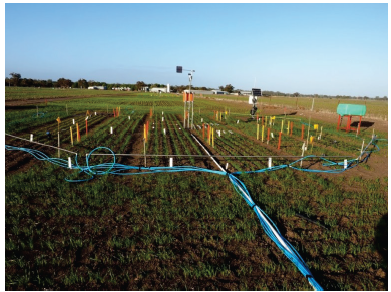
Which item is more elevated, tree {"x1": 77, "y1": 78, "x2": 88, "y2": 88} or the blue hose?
tree {"x1": 77, "y1": 78, "x2": 88, "y2": 88}

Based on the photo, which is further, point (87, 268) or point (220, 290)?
point (87, 268)

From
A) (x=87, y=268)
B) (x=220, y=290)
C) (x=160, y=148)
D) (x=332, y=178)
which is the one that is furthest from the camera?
(x=160, y=148)

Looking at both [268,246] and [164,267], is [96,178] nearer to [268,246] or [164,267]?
[164,267]

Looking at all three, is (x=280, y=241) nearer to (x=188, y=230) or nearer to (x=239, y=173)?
(x=188, y=230)

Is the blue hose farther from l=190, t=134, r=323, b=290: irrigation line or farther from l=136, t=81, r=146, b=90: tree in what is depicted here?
l=136, t=81, r=146, b=90: tree

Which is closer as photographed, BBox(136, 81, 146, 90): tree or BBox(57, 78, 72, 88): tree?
BBox(57, 78, 72, 88): tree

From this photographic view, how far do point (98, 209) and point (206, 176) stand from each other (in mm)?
3669

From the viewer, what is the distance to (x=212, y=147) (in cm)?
1302

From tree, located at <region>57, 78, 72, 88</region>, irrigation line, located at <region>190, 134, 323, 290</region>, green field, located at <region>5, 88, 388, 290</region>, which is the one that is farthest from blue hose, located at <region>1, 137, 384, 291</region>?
tree, located at <region>57, 78, 72, 88</region>

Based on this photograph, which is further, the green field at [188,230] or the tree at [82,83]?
the tree at [82,83]

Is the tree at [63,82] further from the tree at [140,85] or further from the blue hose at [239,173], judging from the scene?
the blue hose at [239,173]

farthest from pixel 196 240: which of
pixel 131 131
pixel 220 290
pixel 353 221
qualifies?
pixel 131 131

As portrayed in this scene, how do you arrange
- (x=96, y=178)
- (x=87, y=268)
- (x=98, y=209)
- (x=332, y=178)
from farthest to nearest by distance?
(x=332, y=178)
(x=96, y=178)
(x=98, y=209)
(x=87, y=268)

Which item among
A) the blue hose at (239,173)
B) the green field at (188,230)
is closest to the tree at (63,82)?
the blue hose at (239,173)
